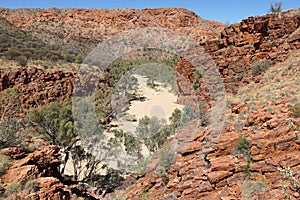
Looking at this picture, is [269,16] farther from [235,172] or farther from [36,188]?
[36,188]

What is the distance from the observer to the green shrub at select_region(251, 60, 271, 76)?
16609mm

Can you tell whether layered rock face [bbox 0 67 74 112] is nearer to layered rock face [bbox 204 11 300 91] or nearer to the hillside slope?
layered rock face [bbox 204 11 300 91]

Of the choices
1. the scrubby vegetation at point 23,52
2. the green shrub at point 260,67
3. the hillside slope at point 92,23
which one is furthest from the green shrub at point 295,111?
the hillside slope at point 92,23

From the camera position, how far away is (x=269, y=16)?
19031mm

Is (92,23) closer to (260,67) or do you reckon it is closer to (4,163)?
(260,67)

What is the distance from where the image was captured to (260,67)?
661 inches

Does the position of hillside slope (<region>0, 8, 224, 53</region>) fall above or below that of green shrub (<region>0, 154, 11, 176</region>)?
above

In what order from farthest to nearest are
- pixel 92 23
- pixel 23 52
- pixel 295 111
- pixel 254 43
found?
pixel 92 23 → pixel 23 52 → pixel 254 43 → pixel 295 111

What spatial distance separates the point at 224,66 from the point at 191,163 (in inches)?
423

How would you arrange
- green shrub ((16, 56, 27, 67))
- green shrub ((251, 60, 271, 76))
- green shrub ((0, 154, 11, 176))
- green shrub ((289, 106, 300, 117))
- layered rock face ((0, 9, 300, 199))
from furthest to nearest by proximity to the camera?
1. green shrub ((16, 56, 27, 67))
2. green shrub ((251, 60, 271, 76))
3. green shrub ((289, 106, 300, 117))
4. green shrub ((0, 154, 11, 176))
5. layered rock face ((0, 9, 300, 199))

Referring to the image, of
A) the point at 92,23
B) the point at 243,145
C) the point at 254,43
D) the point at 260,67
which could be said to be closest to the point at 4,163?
the point at 243,145

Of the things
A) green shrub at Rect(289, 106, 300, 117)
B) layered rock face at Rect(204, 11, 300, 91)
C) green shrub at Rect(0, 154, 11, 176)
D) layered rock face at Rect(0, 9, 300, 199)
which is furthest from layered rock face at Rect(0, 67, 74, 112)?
green shrub at Rect(289, 106, 300, 117)

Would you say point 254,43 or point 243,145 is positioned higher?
point 254,43

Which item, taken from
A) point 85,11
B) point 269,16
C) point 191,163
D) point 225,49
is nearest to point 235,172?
point 191,163
